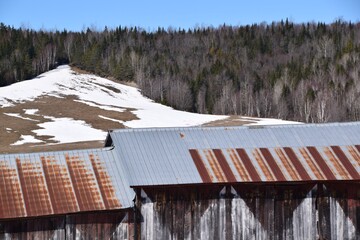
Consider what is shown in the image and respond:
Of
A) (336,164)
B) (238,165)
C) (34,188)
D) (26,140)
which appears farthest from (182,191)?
(26,140)

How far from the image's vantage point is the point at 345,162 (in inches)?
872

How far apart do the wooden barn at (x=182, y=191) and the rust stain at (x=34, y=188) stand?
1.4 inches

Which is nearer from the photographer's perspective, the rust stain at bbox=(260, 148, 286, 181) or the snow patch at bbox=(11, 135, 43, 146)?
the rust stain at bbox=(260, 148, 286, 181)

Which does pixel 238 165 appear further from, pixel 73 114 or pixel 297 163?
pixel 73 114

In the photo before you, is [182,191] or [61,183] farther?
[182,191]

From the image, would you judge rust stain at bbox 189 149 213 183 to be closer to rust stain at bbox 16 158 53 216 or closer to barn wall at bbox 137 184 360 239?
barn wall at bbox 137 184 360 239

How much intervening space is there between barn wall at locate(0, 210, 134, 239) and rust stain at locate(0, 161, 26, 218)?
14.4 inches

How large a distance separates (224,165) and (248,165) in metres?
0.98

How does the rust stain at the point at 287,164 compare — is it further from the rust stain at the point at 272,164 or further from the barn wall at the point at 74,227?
the barn wall at the point at 74,227

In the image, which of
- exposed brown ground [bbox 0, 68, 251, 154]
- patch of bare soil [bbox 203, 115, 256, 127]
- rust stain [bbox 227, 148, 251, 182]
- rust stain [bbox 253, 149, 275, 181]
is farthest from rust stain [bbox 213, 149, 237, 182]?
patch of bare soil [bbox 203, 115, 256, 127]

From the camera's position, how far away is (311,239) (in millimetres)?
21188

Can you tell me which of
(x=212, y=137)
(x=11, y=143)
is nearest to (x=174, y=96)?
(x=11, y=143)

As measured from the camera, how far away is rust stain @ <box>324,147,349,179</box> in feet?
70.2

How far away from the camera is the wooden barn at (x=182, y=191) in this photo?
63.3 feet
